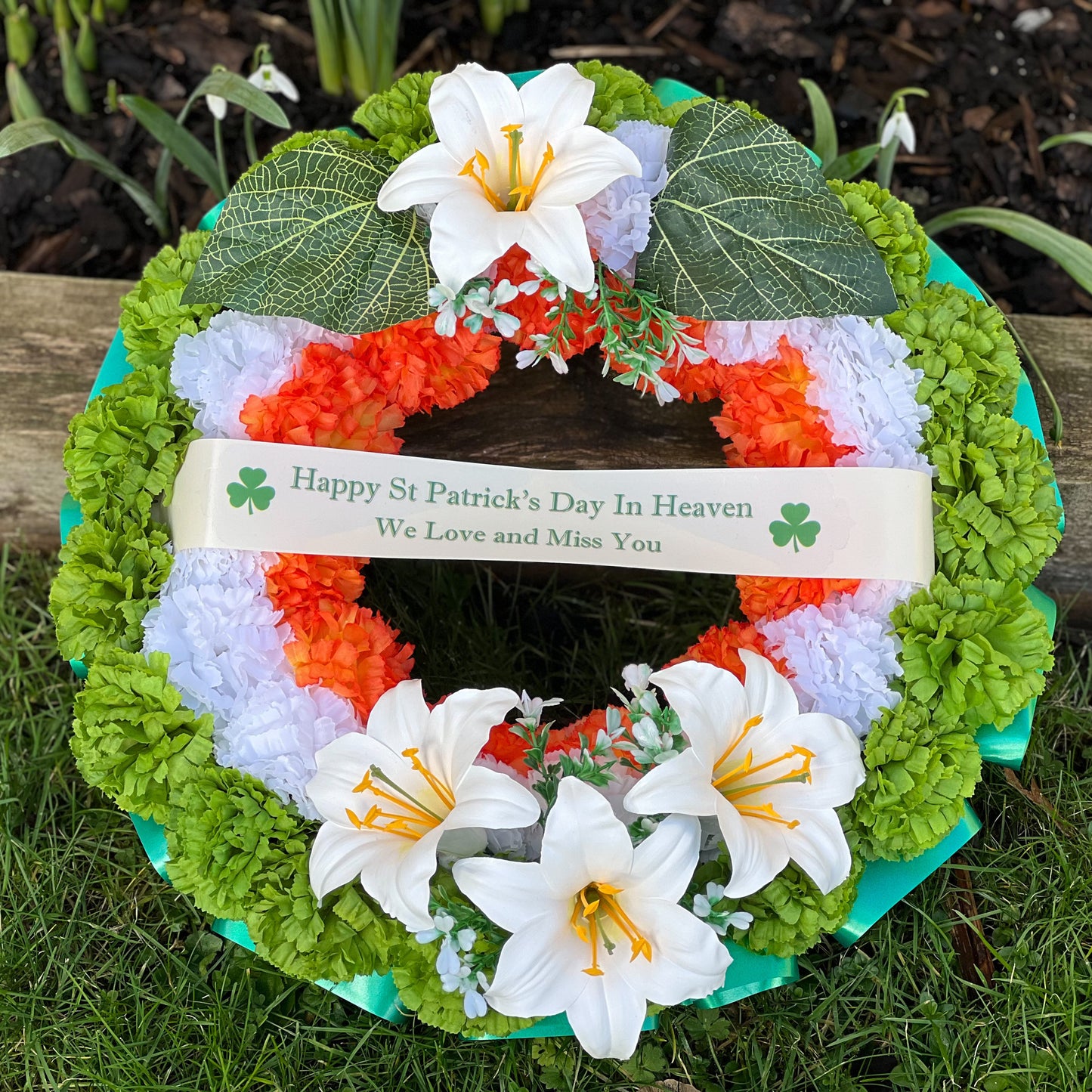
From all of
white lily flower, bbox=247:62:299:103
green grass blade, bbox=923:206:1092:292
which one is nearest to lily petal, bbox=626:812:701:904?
green grass blade, bbox=923:206:1092:292

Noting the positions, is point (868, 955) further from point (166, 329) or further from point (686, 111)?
point (166, 329)

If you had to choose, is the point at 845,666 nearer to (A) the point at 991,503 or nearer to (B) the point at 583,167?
(A) the point at 991,503

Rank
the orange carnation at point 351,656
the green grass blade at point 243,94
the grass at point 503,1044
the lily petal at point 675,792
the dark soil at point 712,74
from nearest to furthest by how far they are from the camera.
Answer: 1. the lily petal at point 675,792
2. the orange carnation at point 351,656
3. the grass at point 503,1044
4. the green grass blade at point 243,94
5. the dark soil at point 712,74

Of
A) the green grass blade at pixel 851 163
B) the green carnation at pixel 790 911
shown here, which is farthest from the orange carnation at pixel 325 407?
the green grass blade at pixel 851 163

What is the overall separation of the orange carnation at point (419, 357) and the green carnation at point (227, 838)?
1.86 feet

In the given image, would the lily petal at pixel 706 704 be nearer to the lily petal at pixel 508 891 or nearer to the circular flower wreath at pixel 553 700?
the circular flower wreath at pixel 553 700

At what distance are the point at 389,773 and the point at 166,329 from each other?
0.69m

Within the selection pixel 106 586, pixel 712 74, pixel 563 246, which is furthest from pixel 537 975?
pixel 712 74

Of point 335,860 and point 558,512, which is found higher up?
point 558,512

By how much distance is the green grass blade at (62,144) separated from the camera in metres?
1.57

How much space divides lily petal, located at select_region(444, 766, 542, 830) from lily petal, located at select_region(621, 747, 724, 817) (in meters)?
0.11

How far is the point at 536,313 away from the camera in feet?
4.91

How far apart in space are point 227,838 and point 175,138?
1220mm

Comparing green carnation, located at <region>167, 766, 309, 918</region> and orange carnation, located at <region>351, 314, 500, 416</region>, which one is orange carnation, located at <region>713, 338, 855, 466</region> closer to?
orange carnation, located at <region>351, 314, 500, 416</region>
